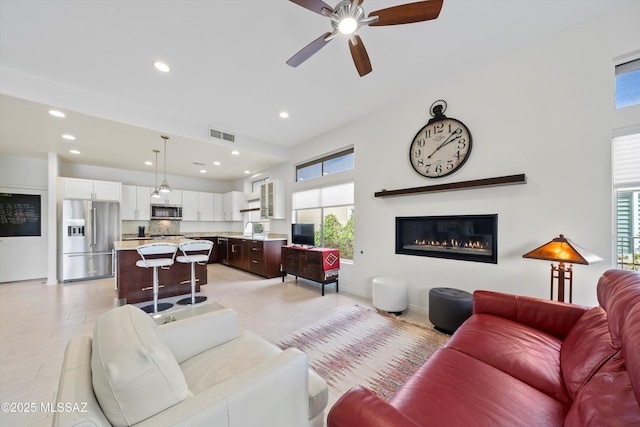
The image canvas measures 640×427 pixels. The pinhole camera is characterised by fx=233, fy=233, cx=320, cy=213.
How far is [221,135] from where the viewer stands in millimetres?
4500

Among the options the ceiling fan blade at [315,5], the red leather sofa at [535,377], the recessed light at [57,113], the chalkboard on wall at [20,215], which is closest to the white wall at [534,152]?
the red leather sofa at [535,377]

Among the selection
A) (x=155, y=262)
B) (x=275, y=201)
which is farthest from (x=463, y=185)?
(x=155, y=262)

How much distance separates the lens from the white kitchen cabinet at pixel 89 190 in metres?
5.15

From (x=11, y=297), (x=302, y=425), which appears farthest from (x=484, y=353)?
(x=11, y=297)

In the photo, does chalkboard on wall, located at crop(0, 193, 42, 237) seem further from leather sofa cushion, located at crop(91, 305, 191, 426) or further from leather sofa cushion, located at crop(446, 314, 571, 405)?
leather sofa cushion, located at crop(446, 314, 571, 405)

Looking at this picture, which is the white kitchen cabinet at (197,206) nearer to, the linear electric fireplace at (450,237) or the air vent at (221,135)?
the air vent at (221,135)

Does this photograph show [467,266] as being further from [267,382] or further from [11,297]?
[11,297]

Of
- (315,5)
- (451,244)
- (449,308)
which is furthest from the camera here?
(451,244)

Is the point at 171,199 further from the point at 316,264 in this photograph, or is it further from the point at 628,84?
the point at 628,84

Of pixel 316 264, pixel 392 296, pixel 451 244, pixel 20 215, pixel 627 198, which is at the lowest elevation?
pixel 392 296

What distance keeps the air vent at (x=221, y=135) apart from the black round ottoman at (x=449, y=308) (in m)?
4.38

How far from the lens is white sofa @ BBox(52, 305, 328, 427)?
0.75m

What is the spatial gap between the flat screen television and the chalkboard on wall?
5758 millimetres

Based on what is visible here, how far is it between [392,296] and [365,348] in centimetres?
98
